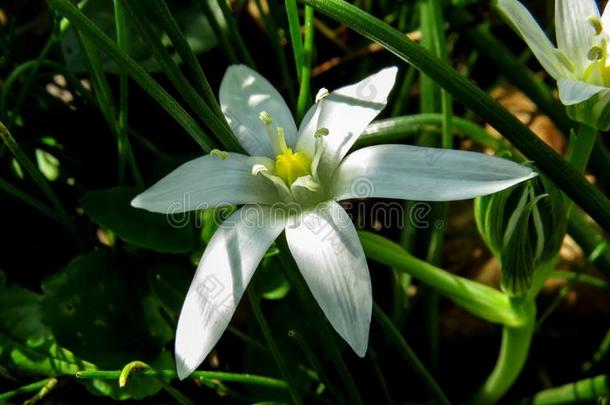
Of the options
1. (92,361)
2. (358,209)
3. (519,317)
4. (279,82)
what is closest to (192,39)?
(279,82)

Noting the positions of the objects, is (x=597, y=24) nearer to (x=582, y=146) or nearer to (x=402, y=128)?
(x=582, y=146)

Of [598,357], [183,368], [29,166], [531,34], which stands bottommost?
[598,357]

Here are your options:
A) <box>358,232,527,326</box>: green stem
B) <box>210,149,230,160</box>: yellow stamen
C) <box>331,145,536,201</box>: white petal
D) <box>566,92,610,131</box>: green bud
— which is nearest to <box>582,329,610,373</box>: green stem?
<box>358,232,527,326</box>: green stem

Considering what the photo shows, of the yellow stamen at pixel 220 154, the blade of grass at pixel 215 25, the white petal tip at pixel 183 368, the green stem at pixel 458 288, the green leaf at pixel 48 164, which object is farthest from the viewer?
the green leaf at pixel 48 164

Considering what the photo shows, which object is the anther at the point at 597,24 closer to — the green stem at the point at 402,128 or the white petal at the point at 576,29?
the white petal at the point at 576,29

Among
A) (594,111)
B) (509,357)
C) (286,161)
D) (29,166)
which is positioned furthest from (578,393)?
(29,166)

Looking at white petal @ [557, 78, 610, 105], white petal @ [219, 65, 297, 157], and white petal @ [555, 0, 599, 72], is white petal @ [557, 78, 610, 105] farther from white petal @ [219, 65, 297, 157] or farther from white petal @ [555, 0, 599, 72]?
white petal @ [219, 65, 297, 157]

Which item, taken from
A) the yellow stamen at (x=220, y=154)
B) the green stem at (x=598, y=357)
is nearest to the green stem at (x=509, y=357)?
the green stem at (x=598, y=357)
